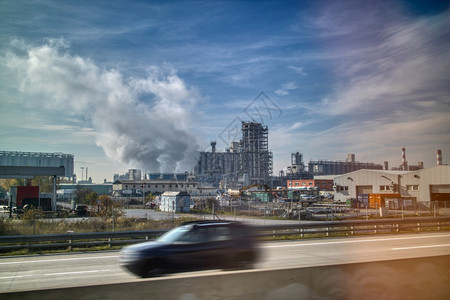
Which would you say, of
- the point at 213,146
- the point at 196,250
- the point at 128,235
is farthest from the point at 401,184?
the point at 213,146

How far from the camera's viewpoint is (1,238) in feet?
49.4

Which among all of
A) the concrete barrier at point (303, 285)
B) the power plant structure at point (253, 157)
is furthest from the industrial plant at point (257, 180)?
the concrete barrier at point (303, 285)

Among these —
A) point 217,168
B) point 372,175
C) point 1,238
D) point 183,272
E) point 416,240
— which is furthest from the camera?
point 217,168

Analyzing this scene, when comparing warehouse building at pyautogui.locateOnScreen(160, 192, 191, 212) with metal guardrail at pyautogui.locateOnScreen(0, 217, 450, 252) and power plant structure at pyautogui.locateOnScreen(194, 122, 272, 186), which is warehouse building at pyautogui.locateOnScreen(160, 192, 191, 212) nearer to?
metal guardrail at pyautogui.locateOnScreen(0, 217, 450, 252)

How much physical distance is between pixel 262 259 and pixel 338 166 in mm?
157733

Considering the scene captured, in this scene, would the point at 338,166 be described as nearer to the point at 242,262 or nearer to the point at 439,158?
the point at 439,158

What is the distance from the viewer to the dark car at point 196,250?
9.64m

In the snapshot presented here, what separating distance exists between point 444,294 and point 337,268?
1580 millimetres

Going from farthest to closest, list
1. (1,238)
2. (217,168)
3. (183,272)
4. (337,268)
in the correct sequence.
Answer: (217,168)
(1,238)
(183,272)
(337,268)

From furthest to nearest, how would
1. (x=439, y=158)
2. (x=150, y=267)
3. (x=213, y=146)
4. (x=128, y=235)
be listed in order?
(x=213, y=146) → (x=439, y=158) → (x=128, y=235) → (x=150, y=267)

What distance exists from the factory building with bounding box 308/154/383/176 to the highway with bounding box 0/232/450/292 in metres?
139

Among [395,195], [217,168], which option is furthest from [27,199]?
[217,168]

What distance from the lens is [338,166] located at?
161 metres

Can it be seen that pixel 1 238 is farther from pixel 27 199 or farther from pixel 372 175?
pixel 372 175
